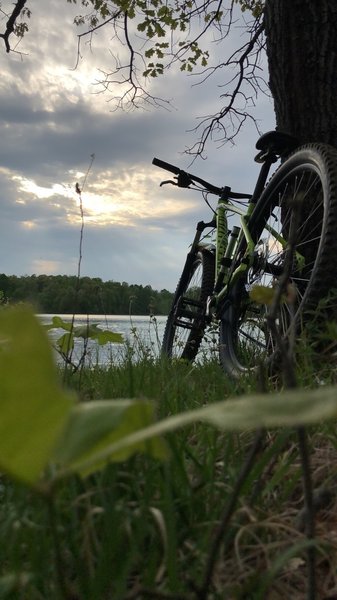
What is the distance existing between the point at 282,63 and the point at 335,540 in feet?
9.91

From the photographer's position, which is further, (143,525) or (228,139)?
(228,139)

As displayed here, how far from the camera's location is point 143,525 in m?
0.76

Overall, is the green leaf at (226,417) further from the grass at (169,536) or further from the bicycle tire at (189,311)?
the bicycle tire at (189,311)

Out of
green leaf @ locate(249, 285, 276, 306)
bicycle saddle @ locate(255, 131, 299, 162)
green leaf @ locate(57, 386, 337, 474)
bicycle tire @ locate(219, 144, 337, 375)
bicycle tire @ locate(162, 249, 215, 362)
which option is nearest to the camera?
green leaf @ locate(57, 386, 337, 474)

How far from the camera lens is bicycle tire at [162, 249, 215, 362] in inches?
170

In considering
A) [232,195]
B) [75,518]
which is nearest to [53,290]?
[75,518]

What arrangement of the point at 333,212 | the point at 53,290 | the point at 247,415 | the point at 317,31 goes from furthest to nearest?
the point at 317,31 → the point at 333,212 → the point at 53,290 → the point at 247,415

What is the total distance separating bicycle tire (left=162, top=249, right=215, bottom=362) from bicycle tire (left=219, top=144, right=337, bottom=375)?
0.69 meters

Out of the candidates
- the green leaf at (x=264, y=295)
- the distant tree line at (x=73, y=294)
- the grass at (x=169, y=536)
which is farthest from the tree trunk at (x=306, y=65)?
the green leaf at (x=264, y=295)

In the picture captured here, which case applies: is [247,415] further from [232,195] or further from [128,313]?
[232,195]

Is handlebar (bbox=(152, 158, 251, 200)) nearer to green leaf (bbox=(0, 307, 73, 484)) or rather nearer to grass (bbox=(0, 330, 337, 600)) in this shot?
grass (bbox=(0, 330, 337, 600))

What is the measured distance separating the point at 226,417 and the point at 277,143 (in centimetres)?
299

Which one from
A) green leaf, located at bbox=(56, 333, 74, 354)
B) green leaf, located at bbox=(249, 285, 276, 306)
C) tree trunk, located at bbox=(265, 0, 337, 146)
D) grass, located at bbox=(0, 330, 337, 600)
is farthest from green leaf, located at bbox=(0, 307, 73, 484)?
tree trunk, located at bbox=(265, 0, 337, 146)

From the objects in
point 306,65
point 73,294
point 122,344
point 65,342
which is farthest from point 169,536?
point 306,65
